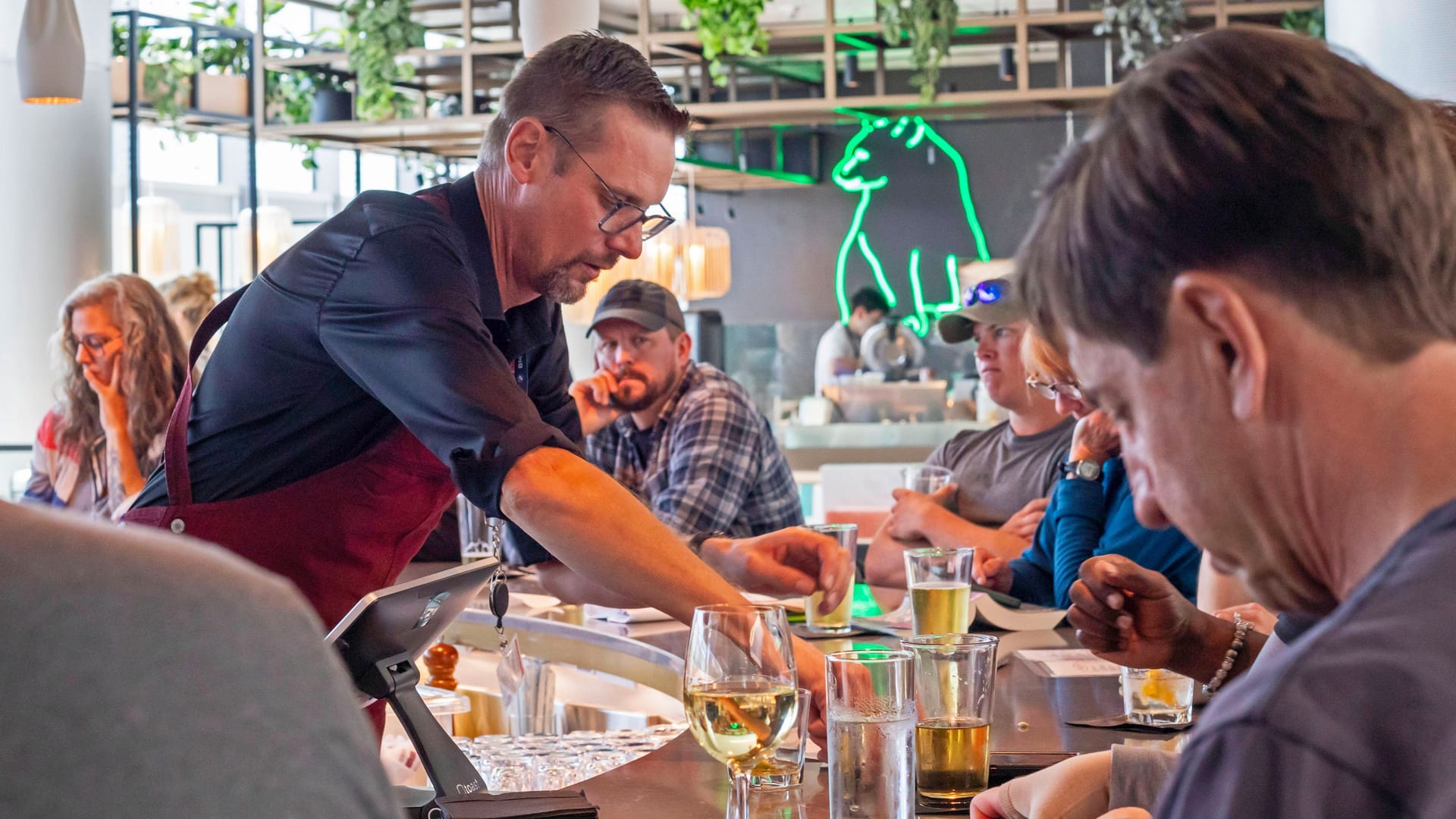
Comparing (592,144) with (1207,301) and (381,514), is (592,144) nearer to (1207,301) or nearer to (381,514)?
(381,514)

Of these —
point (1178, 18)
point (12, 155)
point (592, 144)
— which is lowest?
point (592, 144)

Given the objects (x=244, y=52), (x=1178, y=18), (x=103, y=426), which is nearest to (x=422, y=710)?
(x=103, y=426)

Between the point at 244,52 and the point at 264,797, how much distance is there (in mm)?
8690

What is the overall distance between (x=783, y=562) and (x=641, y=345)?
81.8 inches

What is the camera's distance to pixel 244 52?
8.29m

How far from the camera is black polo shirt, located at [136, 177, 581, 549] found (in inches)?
57.9

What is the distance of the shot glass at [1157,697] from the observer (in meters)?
1.64

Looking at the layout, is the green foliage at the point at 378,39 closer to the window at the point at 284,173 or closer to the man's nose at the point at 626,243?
the man's nose at the point at 626,243

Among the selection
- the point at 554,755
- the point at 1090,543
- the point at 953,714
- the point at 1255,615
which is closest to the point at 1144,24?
the point at 1090,543

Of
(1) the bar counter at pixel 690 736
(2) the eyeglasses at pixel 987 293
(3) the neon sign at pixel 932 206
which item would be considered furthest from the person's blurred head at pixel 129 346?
(3) the neon sign at pixel 932 206

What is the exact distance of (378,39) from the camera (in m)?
6.98

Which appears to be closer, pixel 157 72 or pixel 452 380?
pixel 452 380

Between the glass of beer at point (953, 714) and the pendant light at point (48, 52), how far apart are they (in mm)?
3395

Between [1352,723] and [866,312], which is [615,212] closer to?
[1352,723]
